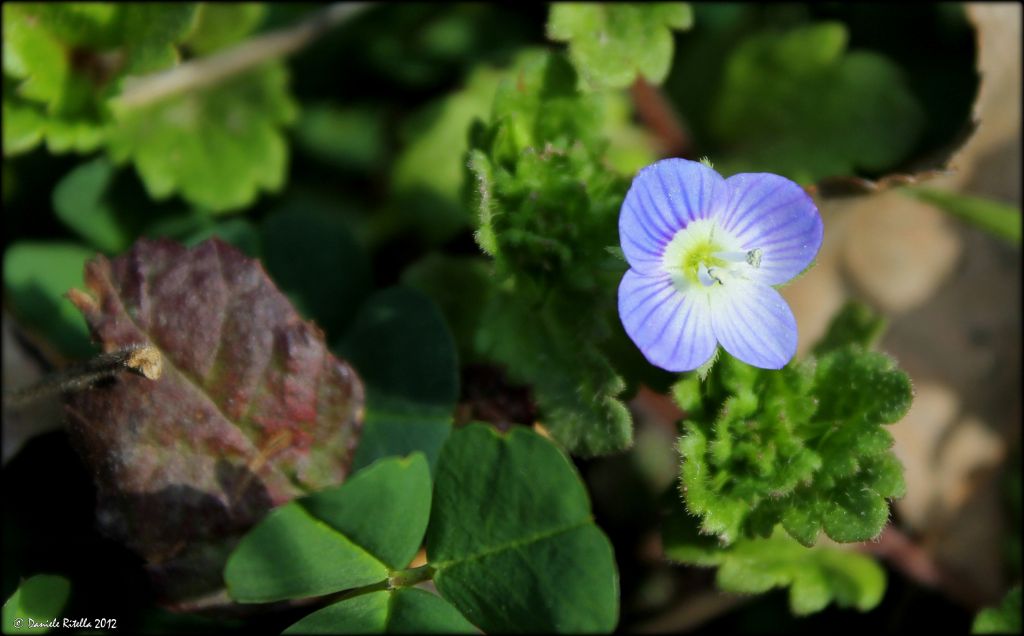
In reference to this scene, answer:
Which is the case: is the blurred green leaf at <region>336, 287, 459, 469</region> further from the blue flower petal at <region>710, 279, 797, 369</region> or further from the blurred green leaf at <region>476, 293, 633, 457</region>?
the blue flower petal at <region>710, 279, 797, 369</region>

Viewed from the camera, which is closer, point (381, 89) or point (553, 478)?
point (553, 478)

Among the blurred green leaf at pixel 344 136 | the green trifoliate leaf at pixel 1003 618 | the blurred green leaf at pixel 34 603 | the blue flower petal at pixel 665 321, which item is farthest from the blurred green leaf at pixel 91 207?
the green trifoliate leaf at pixel 1003 618

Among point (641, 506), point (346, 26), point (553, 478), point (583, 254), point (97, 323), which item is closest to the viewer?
point (553, 478)

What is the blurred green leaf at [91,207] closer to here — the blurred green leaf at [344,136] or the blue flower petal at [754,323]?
the blurred green leaf at [344,136]

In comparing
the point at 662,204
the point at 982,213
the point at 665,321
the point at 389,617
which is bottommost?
the point at 982,213

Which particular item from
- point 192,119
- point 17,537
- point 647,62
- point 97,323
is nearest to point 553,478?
point 97,323

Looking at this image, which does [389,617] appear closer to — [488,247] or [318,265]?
[488,247]

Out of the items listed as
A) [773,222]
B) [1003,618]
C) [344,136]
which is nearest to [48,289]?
[344,136]

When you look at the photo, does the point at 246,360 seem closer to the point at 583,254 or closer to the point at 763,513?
the point at 583,254
